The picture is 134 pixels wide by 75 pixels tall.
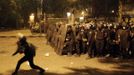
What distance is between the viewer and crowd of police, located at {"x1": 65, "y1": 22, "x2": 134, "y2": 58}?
1802cm

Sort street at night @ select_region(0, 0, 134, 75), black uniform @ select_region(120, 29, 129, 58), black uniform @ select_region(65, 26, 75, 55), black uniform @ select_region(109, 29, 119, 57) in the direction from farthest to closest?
black uniform @ select_region(65, 26, 75, 55)
black uniform @ select_region(109, 29, 119, 57)
black uniform @ select_region(120, 29, 129, 58)
street at night @ select_region(0, 0, 134, 75)

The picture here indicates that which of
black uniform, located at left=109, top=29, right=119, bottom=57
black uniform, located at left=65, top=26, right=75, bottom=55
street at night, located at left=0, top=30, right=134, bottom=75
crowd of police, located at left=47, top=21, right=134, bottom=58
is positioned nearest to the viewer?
street at night, located at left=0, top=30, right=134, bottom=75

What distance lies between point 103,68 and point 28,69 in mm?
3666

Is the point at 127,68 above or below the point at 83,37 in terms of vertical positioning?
below

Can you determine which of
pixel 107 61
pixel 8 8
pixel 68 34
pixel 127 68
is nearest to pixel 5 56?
pixel 68 34

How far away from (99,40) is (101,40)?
0.11m

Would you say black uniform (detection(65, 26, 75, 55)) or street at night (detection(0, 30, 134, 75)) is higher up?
black uniform (detection(65, 26, 75, 55))

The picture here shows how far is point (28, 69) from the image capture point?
15.5 metres

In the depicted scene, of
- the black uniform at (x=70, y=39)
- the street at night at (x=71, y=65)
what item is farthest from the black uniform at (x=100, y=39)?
the black uniform at (x=70, y=39)

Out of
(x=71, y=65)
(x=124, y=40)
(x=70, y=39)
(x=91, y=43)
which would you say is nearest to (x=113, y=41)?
(x=124, y=40)

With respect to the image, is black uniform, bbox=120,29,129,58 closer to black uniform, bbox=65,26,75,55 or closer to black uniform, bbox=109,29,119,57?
black uniform, bbox=109,29,119,57

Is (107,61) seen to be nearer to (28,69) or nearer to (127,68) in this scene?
(127,68)

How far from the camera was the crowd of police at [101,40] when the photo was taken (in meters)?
18.0

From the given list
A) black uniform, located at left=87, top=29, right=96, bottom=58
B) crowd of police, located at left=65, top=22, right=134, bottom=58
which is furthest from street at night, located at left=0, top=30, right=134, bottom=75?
crowd of police, located at left=65, top=22, right=134, bottom=58
